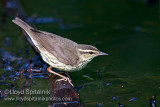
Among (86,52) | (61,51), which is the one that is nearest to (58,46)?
(61,51)

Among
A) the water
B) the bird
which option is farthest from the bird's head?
the water

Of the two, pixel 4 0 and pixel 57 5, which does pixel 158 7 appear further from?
pixel 4 0

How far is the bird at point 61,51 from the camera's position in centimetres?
666

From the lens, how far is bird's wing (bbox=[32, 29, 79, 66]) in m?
6.80

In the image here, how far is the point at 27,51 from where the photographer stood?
27.8ft

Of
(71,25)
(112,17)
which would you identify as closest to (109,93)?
(71,25)

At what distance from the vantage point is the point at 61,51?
686 centimetres

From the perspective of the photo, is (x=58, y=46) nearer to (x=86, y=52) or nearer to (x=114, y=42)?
(x=86, y=52)

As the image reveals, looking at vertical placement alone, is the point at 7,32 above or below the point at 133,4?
below

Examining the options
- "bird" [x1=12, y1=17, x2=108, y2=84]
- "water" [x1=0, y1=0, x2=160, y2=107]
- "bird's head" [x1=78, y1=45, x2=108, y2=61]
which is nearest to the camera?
"water" [x1=0, y1=0, x2=160, y2=107]

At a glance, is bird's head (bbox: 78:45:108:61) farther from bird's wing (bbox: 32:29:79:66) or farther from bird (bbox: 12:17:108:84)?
bird's wing (bbox: 32:29:79:66)

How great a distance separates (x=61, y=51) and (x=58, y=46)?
0.48 ft

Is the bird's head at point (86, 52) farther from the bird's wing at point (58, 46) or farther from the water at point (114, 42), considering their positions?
the water at point (114, 42)

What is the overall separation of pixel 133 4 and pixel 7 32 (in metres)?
6.10
